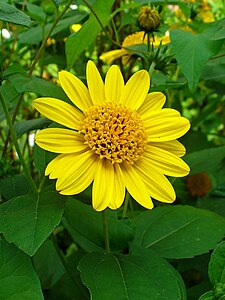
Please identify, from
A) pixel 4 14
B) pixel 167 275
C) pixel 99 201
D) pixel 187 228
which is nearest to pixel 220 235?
pixel 187 228

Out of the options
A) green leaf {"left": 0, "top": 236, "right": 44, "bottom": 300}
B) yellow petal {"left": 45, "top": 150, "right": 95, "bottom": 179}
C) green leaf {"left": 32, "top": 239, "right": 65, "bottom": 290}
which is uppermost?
yellow petal {"left": 45, "top": 150, "right": 95, "bottom": 179}

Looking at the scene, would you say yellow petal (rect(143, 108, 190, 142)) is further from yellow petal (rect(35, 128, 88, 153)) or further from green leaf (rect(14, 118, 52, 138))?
green leaf (rect(14, 118, 52, 138))

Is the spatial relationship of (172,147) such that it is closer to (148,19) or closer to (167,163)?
(167,163)

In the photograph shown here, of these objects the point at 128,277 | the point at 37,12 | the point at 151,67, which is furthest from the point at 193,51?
the point at 37,12

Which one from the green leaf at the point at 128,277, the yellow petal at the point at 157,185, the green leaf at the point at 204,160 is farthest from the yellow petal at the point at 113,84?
the green leaf at the point at 204,160

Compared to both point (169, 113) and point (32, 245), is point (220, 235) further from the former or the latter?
point (32, 245)

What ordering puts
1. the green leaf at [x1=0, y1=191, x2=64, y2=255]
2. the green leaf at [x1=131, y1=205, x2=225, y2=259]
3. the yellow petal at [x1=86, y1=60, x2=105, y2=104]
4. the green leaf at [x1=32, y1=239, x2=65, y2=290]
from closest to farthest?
the green leaf at [x1=0, y1=191, x2=64, y2=255] → the yellow petal at [x1=86, y1=60, x2=105, y2=104] → the green leaf at [x1=131, y1=205, x2=225, y2=259] → the green leaf at [x1=32, y1=239, x2=65, y2=290]

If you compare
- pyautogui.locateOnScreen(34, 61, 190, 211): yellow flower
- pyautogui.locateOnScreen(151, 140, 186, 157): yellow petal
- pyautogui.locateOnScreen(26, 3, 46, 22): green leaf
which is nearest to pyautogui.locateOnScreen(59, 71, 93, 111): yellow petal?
pyautogui.locateOnScreen(34, 61, 190, 211): yellow flower
